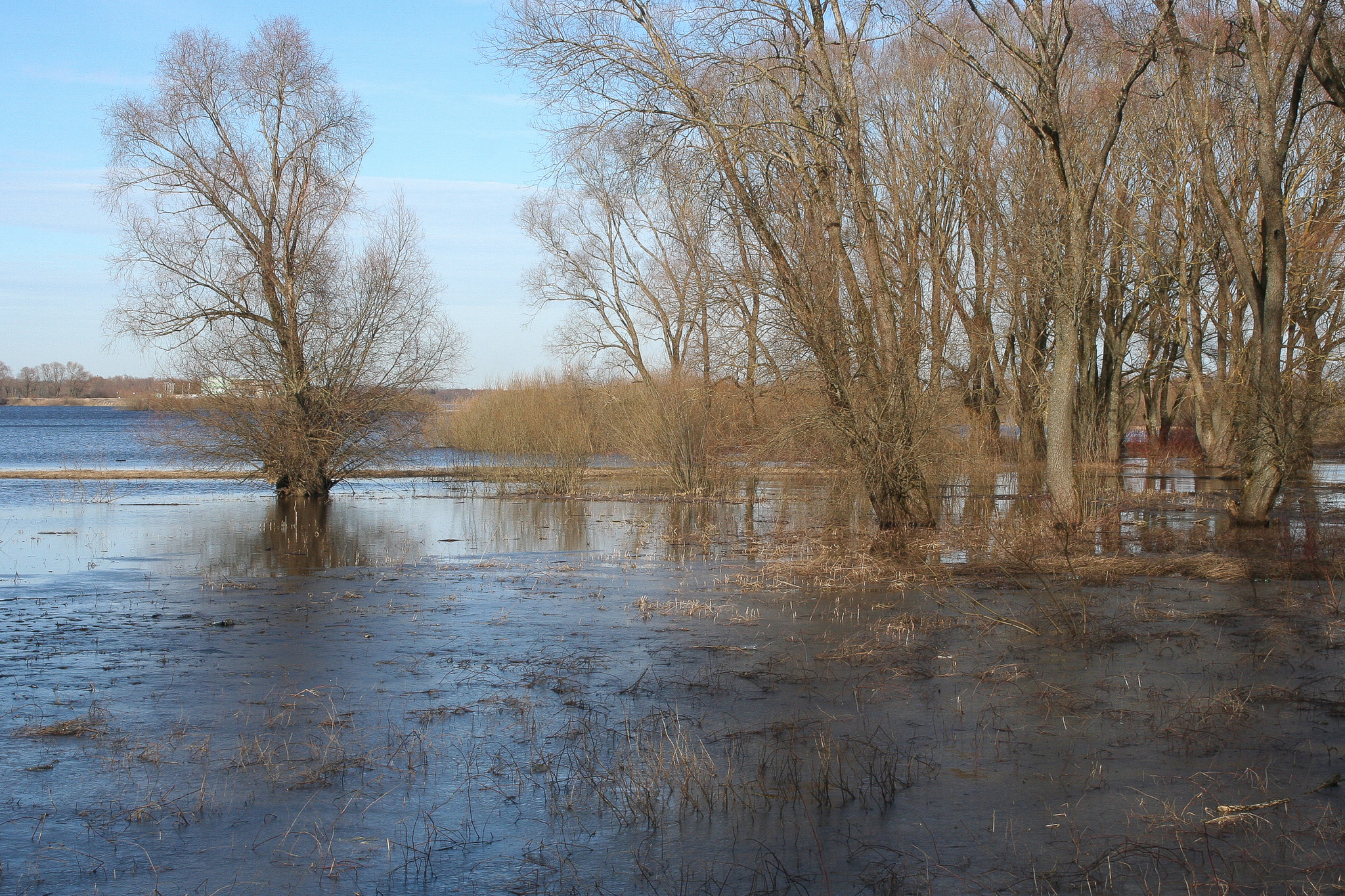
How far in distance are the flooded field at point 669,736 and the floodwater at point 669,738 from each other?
0.08 feet

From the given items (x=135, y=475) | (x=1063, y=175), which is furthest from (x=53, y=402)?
(x=1063, y=175)

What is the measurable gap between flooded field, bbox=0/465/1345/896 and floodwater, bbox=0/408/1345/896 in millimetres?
25

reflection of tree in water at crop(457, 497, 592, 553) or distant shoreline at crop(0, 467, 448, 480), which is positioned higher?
distant shoreline at crop(0, 467, 448, 480)

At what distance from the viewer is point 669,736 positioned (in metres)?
5.79

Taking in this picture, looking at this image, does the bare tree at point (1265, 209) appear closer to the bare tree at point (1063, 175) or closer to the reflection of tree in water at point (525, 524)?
the bare tree at point (1063, 175)

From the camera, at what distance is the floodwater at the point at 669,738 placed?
4.29 meters

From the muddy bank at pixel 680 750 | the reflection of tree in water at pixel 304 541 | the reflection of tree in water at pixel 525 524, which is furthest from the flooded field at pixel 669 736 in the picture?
the reflection of tree in water at pixel 525 524

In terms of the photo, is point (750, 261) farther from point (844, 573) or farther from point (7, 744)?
point (7, 744)

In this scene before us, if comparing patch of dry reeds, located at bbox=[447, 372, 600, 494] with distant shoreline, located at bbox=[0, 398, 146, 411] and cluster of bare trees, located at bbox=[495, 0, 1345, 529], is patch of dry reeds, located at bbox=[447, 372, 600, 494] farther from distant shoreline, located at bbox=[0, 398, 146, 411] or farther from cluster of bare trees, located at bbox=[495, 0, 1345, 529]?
distant shoreline, located at bbox=[0, 398, 146, 411]

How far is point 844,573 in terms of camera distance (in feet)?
38.5

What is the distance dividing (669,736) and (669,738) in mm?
119

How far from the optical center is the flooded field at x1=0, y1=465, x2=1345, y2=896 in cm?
429

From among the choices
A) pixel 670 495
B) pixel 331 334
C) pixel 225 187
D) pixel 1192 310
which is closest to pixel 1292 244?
pixel 1192 310

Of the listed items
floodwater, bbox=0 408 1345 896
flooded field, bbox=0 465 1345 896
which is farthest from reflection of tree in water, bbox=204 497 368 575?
floodwater, bbox=0 408 1345 896
